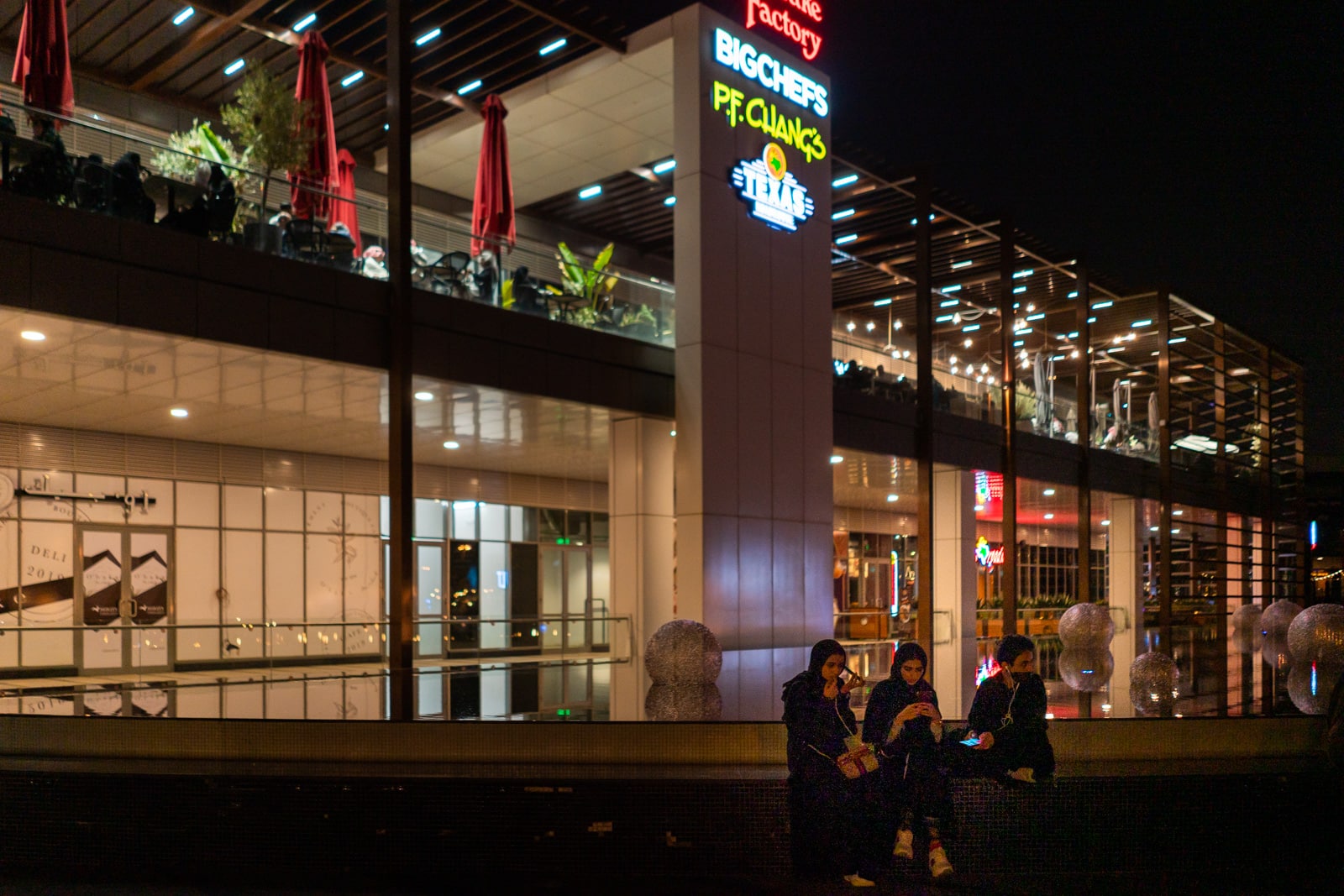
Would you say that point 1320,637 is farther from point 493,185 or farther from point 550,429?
point 493,185

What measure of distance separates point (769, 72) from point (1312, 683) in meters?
12.2

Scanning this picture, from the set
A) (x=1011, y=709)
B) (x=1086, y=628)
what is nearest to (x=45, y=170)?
(x=1011, y=709)

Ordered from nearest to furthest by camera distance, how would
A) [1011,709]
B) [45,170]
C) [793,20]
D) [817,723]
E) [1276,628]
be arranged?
[817,723] → [1011,709] → [45,170] → [793,20] → [1276,628]

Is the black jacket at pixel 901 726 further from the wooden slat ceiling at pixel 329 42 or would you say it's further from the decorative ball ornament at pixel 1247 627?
the decorative ball ornament at pixel 1247 627

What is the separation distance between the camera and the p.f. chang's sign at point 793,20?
59.5 ft

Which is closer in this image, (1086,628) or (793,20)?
(1086,628)

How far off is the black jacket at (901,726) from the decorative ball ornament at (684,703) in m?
3.00

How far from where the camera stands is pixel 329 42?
55.5 feet

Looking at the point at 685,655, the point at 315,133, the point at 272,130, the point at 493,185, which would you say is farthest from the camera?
the point at 493,185

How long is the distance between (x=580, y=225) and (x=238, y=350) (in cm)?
1412

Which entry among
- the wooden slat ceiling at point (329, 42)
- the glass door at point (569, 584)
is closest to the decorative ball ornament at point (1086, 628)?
the wooden slat ceiling at point (329, 42)

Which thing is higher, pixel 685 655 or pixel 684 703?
pixel 685 655

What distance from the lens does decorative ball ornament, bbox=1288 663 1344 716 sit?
9.86m

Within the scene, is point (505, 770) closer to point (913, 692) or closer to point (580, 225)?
point (913, 692)
